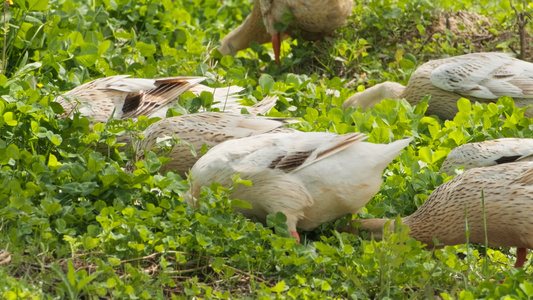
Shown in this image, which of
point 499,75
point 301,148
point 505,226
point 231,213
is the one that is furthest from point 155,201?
point 499,75

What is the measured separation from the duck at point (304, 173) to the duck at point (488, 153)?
765 millimetres

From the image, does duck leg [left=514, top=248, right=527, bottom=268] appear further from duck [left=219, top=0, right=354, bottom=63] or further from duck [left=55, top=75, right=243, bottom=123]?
duck [left=219, top=0, right=354, bottom=63]

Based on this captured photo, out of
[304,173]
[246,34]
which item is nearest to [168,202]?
[304,173]

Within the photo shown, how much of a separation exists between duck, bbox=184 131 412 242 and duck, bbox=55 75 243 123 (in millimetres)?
1513

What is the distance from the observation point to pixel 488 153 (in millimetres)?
5289

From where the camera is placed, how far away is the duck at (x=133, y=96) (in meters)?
6.03

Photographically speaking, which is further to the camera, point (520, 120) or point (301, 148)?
point (520, 120)

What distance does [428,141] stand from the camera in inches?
234

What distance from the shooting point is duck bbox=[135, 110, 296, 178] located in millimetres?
5406

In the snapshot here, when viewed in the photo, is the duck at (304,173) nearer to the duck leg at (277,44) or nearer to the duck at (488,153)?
the duck at (488,153)

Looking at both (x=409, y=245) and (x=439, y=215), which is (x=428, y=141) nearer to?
(x=439, y=215)

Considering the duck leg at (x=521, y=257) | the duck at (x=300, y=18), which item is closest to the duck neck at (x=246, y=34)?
the duck at (x=300, y=18)

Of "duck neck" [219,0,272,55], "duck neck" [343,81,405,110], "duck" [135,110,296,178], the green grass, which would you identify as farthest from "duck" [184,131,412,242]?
"duck neck" [219,0,272,55]

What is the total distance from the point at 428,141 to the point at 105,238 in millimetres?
2718
